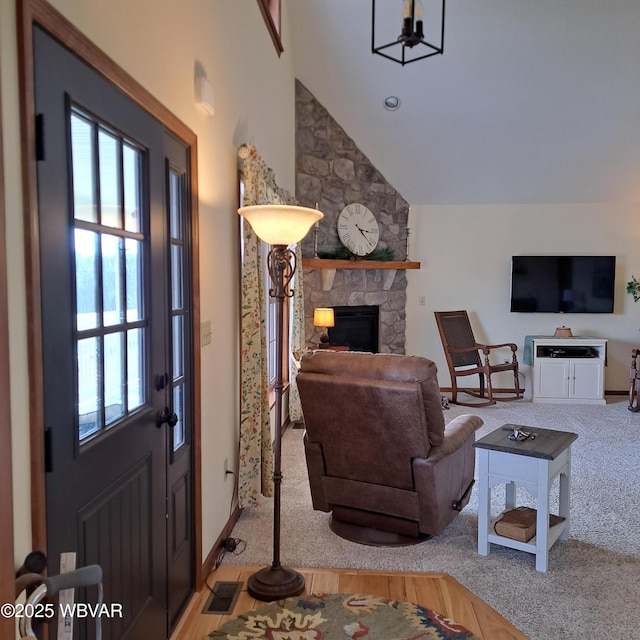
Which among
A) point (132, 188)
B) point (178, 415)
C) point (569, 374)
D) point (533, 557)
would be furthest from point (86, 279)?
point (569, 374)

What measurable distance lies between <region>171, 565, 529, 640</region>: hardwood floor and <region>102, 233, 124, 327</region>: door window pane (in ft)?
4.27

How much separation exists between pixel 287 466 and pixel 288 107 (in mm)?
3158

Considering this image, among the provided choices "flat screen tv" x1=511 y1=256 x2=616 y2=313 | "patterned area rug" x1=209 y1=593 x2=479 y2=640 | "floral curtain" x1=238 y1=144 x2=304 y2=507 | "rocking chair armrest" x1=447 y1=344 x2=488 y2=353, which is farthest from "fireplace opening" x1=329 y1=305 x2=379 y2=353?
"patterned area rug" x1=209 y1=593 x2=479 y2=640

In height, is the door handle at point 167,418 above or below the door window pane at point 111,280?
below

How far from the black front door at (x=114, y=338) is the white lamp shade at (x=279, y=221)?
0.92ft

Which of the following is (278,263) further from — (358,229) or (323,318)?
(358,229)

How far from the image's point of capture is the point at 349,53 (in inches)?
207

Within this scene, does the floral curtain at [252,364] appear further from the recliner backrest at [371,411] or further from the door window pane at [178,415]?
the door window pane at [178,415]

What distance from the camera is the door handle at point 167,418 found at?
2021 millimetres

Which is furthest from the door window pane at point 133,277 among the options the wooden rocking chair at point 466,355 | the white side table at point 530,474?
the wooden rocking chair at point 466,355

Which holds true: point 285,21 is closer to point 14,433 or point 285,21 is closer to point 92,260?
point 92,260

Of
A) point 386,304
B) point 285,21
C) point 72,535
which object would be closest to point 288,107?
point 285,21

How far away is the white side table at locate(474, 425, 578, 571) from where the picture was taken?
2.69m

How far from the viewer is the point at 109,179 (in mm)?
1628
